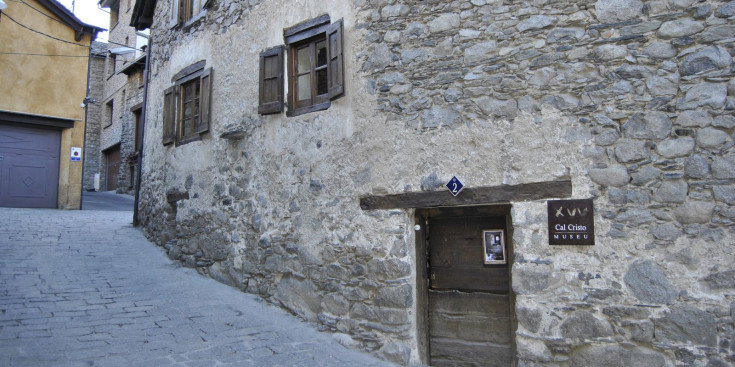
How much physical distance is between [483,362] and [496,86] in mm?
2613

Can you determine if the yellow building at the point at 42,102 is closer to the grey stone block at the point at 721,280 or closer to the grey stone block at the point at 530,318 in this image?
the grey stone block at the point at 530,318

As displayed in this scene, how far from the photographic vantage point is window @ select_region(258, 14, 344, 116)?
5.73 meters

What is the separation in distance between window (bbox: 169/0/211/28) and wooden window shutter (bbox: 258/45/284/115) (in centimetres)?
240

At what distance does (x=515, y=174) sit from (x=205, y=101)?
4955 mm

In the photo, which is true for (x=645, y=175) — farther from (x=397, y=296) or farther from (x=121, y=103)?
(x=121, y=103)

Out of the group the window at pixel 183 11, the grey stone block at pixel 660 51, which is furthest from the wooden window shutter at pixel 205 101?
the grey stone block at pixel 660 51

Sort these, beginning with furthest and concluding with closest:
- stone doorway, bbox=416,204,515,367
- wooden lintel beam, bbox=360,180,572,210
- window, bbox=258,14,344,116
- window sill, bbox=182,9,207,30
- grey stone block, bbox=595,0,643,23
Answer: window sill, bbox=182,9,207,30 < window, bbox=258,14,344,116 < stone doorway, bbox=416,204,515,367 < wooden lintel beam, bbox=360,180,572,210 < grey stone block, bbox=595,0,643,23

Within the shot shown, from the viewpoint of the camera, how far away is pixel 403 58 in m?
5.21

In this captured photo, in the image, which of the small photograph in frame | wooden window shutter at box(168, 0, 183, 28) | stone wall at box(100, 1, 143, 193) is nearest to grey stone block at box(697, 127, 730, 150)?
the small photograph in frame

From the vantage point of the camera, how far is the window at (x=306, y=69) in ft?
18.8

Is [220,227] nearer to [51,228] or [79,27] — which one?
[51,228]

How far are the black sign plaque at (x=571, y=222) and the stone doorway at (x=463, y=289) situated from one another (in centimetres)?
51

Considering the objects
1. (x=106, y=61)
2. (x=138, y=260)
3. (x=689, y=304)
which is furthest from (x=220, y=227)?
(x=106, y=61)

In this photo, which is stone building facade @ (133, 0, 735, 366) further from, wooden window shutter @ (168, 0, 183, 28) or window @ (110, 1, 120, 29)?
window @ (110, 1, 120, 29)
